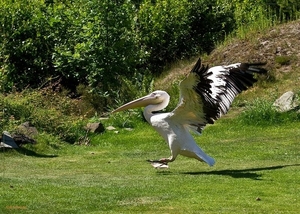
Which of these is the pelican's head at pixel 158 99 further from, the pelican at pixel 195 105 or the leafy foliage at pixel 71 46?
the leafy foliage at pixel 71 46

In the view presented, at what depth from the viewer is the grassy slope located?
8.15m

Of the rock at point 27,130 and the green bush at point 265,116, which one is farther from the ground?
the rock at point 27,130

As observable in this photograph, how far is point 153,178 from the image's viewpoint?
10273mm

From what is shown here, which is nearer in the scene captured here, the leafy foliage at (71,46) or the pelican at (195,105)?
the pelican at (195,105)

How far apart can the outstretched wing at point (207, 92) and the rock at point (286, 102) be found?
5.81m

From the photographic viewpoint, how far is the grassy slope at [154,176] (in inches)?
321

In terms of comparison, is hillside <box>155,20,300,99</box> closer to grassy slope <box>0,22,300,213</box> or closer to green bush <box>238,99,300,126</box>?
green bush <box>238,99,300,126</box>

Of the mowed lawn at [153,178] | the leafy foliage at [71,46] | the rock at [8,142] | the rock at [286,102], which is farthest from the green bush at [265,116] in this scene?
the rock at [8,142]

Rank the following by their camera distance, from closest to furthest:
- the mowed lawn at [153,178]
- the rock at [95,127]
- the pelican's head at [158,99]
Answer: the mowed lawn at [153,178] → the pelican's head at [158,99] → the rock at [95,127]

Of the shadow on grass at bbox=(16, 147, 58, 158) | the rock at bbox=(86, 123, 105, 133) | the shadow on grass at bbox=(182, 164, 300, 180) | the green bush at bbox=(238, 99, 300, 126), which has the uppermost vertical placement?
the shadow on grass at bbox=(182, 164, 300, 180)

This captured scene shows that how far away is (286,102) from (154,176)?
8019 millimetres

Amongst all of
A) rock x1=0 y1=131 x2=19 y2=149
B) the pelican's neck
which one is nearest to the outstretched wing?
the pelican's neck

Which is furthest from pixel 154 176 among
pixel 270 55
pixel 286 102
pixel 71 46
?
pixel 270 55

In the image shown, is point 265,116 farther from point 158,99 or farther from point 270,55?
point 158,99
